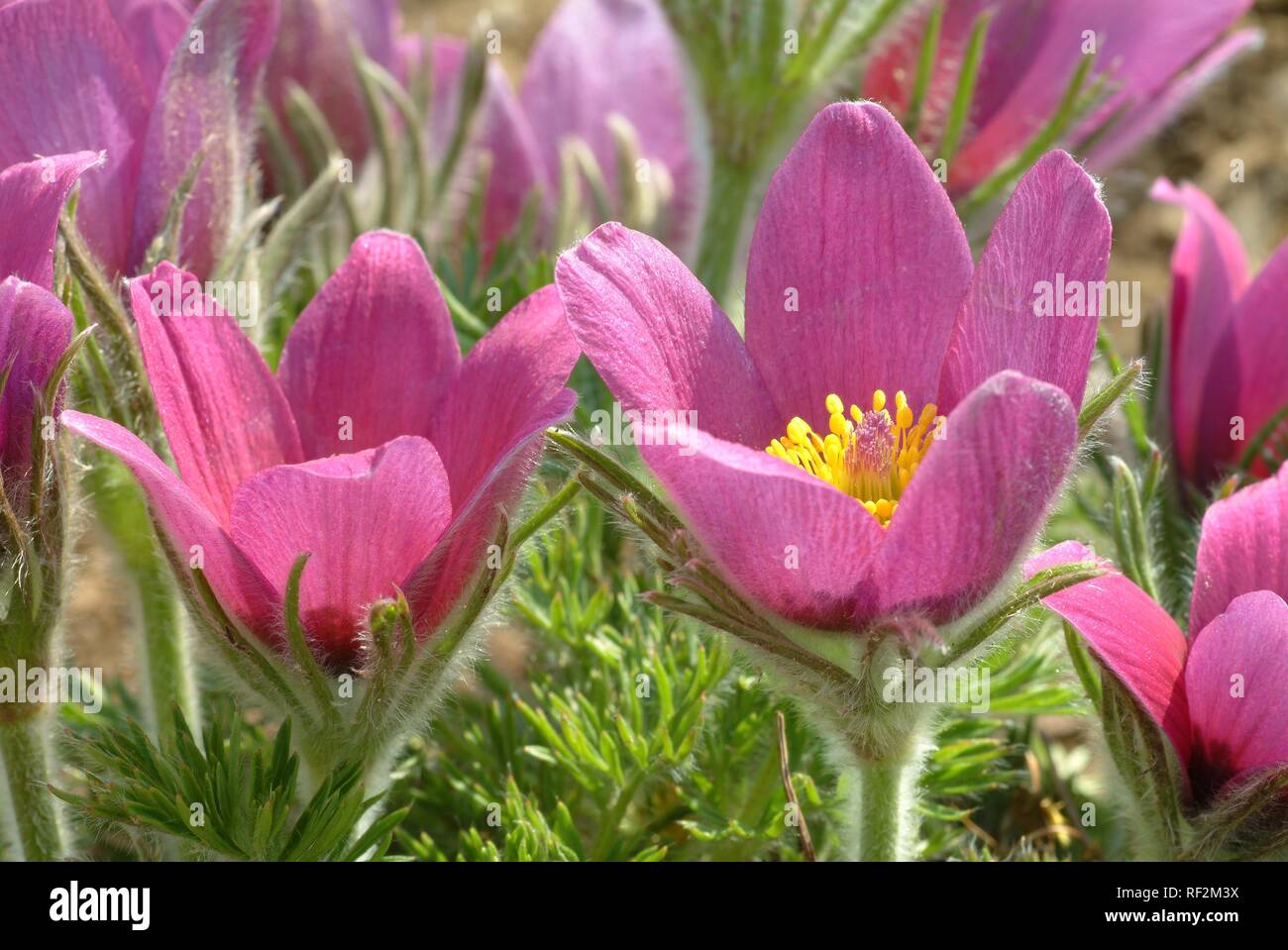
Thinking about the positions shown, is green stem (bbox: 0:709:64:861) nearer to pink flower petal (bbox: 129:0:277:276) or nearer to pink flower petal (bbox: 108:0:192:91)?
pink flower petal (bbox: 129:0:277:276)

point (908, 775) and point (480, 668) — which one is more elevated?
point (480, 668)

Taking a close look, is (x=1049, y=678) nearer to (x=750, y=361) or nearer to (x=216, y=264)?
(x=750, y=361)

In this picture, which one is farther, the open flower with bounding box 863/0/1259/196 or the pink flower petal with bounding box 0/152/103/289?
the open flower with bounding box 863/0/1259/196

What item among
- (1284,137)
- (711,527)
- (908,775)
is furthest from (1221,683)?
(1284,137)

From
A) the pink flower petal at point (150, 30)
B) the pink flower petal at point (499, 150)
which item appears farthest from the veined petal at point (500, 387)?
the pink flower petal at point (499, 150)

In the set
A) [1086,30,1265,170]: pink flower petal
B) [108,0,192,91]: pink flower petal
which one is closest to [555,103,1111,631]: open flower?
[108,0,192,91]: pink flower petal
